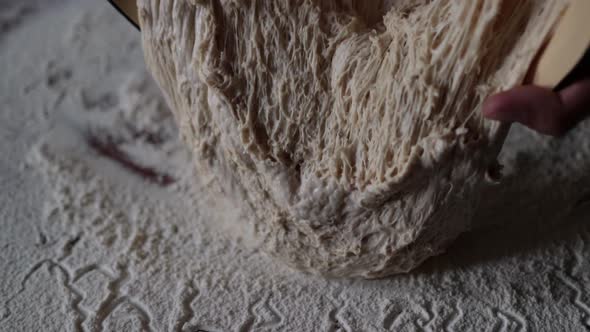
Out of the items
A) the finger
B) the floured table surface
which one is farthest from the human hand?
the floured table surface

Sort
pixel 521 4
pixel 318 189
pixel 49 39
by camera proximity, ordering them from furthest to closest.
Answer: pixel 49 39 < pixel 318 189 < pixel 521 4

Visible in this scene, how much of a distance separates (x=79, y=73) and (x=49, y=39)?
0.11 m

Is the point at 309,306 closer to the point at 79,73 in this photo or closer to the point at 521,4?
the point at 521,4

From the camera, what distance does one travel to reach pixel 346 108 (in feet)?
1.63

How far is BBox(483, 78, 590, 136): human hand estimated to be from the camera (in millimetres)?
385

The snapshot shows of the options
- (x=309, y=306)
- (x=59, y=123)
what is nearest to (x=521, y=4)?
(x=309, y=306)

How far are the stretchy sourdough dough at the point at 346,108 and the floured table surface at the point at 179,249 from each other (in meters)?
0.05

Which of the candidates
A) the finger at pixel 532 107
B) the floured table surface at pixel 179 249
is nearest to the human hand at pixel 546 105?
the finger at pixel 532 107

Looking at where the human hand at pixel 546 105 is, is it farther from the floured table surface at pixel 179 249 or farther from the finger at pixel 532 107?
the floured table surface at pixel 179 249

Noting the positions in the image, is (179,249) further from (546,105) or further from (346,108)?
(546,105)

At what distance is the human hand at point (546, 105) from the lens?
0.38 meters

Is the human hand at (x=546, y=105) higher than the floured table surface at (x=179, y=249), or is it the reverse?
the human hand at (x=546, y=105)

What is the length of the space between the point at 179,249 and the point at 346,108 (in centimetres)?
26

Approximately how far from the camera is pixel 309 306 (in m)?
0.58
